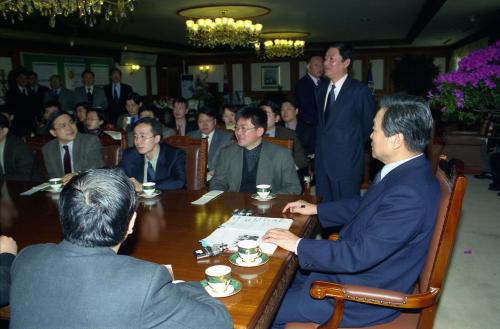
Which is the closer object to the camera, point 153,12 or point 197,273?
point 197,273

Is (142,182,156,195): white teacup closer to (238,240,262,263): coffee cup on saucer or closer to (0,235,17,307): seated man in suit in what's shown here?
(0,235,17,307): seated man in suit

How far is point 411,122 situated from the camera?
1.56 m

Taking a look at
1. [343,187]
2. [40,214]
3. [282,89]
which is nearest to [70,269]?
[40,214]

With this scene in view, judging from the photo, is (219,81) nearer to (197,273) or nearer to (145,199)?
(145,199)

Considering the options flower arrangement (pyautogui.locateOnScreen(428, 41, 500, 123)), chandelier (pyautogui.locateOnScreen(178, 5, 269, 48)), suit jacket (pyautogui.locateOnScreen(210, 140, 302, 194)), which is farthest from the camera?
chandelier (pyautogui.locateOnScreen(178, 5, 269, 48))

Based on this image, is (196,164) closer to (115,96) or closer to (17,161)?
(17,161)

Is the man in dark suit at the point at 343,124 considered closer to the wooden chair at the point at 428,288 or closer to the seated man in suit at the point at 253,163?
the seated man in suit at the point at 253,163

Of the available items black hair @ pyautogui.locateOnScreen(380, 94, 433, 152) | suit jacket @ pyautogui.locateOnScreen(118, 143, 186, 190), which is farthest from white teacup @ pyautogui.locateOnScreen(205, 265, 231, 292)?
suit jacket @ pyautogui.locateOnScreen(118, 143, 186, 190)

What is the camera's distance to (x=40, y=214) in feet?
7.41

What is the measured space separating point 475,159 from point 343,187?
4.35 m

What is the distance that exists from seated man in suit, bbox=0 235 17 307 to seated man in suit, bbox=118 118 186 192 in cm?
133

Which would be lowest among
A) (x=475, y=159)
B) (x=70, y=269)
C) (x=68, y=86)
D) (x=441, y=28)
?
(x=475, y=159)

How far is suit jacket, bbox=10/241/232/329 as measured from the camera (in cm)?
92

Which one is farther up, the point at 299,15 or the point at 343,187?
the point at 299,15
